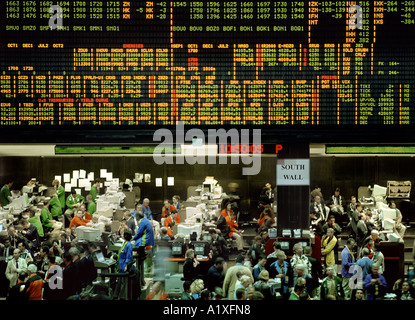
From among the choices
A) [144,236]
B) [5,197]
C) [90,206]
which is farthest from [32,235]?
[5,197]

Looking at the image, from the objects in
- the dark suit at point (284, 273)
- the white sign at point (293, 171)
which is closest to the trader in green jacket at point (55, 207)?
the dark suit at point (284, 273)

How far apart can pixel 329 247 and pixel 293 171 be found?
8.03ft

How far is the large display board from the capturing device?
335 inches

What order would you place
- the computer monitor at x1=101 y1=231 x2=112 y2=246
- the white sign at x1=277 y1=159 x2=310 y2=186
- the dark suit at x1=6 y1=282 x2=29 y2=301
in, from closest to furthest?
the dark suit at x1=6 y1=282 x2=29 y2=301 < the white sign at x1=277 y1=159 x2=310 y2=186 < the computer monitor at x1=101 y1=231 x2=112 y2=246

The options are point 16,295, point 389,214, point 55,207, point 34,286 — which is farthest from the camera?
point 55,207

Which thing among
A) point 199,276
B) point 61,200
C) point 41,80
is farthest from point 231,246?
point 41,80

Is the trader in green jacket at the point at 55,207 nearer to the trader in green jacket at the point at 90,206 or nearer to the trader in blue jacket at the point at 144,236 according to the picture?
the trader in green jacket at the point at 90,206

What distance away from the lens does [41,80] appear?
336 inches

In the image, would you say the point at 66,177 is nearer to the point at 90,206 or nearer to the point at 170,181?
the point at 170,181

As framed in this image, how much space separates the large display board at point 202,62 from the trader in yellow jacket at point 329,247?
3481 mm

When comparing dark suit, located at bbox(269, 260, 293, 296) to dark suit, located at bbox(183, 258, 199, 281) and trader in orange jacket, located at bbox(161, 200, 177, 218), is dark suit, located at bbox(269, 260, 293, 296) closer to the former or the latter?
dark suit, located at bbox(183, 258, 199, 281)

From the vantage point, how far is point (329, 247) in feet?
37.4

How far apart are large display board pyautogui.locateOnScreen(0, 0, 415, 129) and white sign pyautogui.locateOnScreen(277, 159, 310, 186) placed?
118 centimetres

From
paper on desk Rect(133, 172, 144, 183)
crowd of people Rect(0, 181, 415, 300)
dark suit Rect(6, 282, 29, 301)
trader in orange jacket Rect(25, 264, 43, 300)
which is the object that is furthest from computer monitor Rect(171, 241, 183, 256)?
paper on desk Rect(133, 172, 144, 183)
